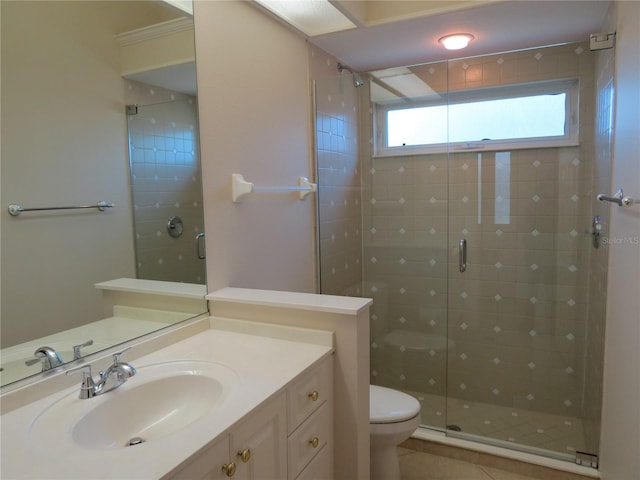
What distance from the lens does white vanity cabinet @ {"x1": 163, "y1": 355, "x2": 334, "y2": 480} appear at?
1.01 metres

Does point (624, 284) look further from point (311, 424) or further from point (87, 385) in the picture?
point (87, 385)

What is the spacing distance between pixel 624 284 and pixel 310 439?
1.36 meters

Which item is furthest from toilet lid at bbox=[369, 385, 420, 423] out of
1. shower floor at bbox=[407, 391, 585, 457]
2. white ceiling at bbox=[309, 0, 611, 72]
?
white ceiling at bbox=[309, 0, 611, 72]

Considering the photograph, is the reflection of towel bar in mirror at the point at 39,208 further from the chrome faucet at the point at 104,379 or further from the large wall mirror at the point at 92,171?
the chrome faucet at the point at 104,379

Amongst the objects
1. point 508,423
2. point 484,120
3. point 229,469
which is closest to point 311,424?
point 229,469

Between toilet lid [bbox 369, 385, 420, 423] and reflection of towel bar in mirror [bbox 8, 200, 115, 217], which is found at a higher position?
reflection of towel bar in mirror [bbox 8, 200, 115, 217]

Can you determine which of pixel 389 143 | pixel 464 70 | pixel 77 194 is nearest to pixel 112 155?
pixel 77 194

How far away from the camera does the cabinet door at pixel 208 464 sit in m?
0.91

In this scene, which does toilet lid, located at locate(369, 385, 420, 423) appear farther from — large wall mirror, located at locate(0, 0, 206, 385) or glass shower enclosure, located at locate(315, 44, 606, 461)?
large wall mirror, located at locate(0, 0, 206, 385)

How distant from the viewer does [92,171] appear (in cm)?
137

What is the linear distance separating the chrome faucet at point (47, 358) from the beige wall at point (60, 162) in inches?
2.1

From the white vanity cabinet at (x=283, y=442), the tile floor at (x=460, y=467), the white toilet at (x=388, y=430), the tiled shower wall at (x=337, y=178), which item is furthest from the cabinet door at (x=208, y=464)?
the tiled shower wall at (x=337, y=178)

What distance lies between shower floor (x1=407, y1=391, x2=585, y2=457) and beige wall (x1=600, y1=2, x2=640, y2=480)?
0.33m

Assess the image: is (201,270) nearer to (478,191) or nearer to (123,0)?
(123,0)
